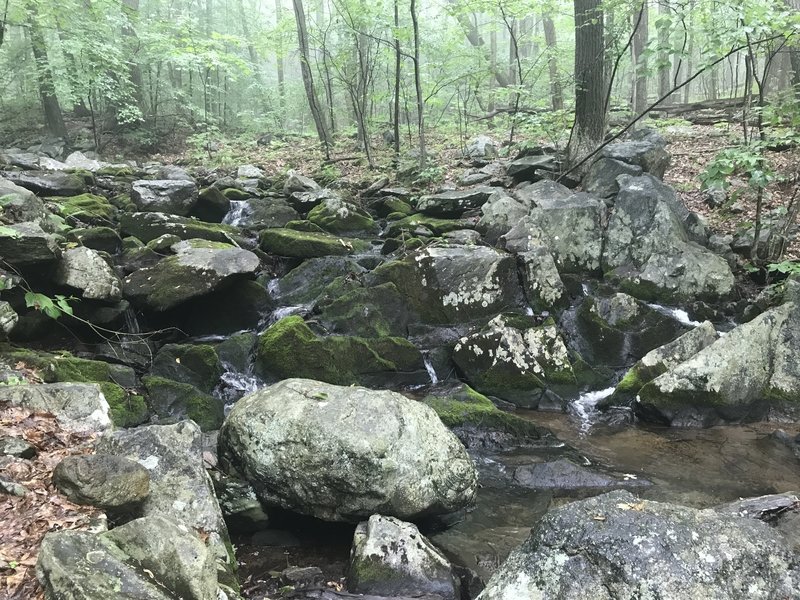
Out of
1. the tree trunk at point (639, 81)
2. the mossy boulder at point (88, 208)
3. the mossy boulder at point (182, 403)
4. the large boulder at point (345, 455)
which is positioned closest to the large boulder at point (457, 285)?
the mossy boulder at point (182, 403)

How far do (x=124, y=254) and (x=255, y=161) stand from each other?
10.4 m

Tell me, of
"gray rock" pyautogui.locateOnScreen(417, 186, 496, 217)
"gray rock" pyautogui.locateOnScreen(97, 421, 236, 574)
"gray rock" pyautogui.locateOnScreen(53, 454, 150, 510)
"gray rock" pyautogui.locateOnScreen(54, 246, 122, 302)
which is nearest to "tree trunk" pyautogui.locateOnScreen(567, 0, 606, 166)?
"gray rock" pyautogui.locateOnScreen(417, 186, 496, 217)

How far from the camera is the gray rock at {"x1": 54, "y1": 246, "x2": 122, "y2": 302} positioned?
6.92 m

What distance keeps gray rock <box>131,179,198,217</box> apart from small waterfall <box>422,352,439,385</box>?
281 inches

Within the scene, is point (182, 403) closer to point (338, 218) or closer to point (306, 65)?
point (338, 218)

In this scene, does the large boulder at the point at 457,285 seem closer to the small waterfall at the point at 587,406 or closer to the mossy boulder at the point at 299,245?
the mossy boulder at the point at 299,245

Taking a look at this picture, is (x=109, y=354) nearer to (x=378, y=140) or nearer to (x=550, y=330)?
(x=550, y=330)

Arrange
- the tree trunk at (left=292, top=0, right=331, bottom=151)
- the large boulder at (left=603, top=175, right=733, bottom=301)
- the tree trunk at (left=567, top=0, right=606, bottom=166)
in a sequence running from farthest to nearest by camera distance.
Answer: the tree trunk at (left=292, top=0, right=331, bottom=151)
the tree trunk at (left=567, top=0, right=606, bottom=166)
the large boulder at (left=603, top=175, right=733, bottom=301)

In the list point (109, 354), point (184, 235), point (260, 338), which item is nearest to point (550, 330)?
point (260, 338)

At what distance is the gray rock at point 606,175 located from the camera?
1126 centimetres

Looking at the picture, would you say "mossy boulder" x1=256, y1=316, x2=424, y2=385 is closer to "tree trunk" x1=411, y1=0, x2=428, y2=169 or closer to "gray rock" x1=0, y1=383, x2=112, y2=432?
"gray rock" x1=0, y1=383, x2=112, y2=432

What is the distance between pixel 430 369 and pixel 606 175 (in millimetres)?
6509

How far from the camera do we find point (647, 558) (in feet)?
9.52

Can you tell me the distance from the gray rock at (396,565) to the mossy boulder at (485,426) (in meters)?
2.42
